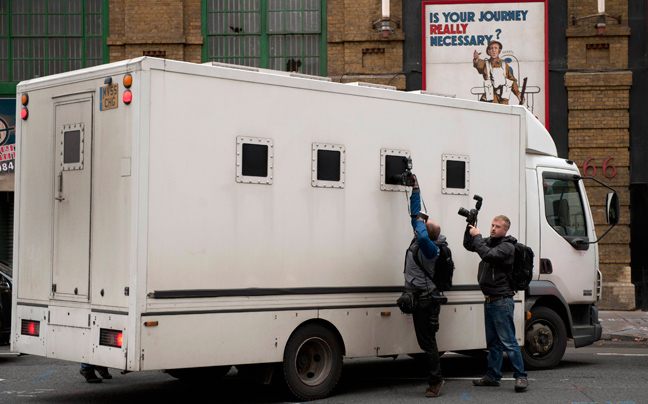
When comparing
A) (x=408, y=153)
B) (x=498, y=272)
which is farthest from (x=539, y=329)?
(x=408, y=153)

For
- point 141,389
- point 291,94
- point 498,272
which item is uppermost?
point 291,94

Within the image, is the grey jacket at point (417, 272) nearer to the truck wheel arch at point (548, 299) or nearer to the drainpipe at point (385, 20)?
the truck wheel arch at point (548, 299)

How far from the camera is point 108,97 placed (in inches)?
296

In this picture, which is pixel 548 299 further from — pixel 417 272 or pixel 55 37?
pixel 55 37

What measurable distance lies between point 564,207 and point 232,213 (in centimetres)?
494

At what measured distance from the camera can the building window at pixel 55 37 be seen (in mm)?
18406

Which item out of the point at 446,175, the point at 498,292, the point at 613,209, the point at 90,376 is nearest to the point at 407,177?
the point at 446,175

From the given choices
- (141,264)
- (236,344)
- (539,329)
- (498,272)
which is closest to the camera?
(141,264)

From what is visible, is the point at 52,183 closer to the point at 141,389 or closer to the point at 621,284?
the point at 141,389

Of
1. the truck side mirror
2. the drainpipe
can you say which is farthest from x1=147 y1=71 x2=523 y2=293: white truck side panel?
the drainpipe

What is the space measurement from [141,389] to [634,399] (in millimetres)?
5130

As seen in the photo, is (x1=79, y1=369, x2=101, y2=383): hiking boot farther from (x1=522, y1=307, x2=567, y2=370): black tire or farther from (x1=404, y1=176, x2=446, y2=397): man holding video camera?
(x1=522, y1=307, x2=567, y2=370): black tire

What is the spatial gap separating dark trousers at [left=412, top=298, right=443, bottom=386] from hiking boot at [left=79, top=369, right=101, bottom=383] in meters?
3.56

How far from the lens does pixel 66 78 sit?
26.2 feet
